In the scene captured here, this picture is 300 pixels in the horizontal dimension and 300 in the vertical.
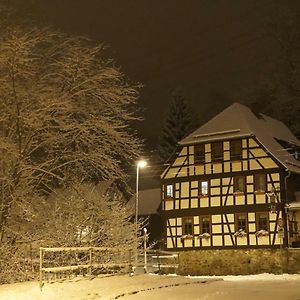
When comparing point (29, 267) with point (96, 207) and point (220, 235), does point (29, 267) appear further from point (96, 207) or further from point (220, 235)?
point (220, 235)

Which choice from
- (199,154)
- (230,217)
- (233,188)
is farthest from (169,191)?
(230,217)

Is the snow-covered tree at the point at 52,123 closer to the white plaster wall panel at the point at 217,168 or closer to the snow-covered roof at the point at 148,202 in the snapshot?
the white plaster wall panel at the point at 217,168

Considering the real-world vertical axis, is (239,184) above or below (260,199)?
above

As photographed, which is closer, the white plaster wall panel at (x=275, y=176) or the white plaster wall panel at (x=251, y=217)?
the white plaster wall panel at (x=275, y=176)

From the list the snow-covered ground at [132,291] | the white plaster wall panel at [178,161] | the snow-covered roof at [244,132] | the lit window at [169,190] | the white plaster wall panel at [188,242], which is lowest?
the snow-covered ground at [132,291]

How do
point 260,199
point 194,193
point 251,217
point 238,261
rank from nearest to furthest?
1. point 238,261
2. point 260,199
3. point 251,217
4. point 194,193

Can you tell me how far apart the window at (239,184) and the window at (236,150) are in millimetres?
1302

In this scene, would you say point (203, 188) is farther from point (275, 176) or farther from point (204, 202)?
point (275, 176)

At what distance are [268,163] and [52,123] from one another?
73.1 feet

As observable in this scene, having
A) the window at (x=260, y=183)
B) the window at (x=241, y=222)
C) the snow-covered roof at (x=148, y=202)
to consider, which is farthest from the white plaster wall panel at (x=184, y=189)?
the snow-covered roof at (x=148, y=202)

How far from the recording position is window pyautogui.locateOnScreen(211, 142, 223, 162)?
3972cm

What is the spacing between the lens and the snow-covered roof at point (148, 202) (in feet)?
172

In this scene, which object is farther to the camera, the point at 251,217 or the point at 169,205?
the point at 169,205

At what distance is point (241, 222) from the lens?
1505 inches
